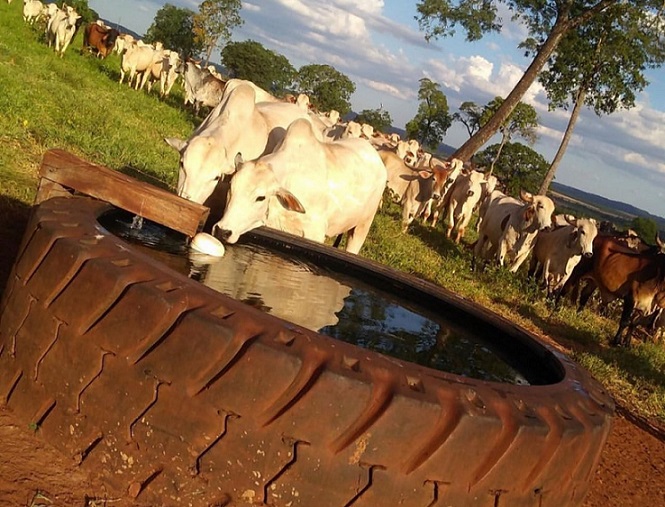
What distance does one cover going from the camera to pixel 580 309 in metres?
13.5

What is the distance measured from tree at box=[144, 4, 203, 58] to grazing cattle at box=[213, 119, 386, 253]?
3166 inches

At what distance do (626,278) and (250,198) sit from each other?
9323 mm

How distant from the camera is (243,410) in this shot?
182cm

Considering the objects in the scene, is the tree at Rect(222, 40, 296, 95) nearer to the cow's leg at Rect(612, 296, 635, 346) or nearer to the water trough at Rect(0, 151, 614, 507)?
the cow's leg at Rect(612, 296, 635, 346)

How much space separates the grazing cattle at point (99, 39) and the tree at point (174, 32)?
167ft

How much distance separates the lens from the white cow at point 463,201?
18.3 m

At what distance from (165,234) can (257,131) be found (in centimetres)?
279

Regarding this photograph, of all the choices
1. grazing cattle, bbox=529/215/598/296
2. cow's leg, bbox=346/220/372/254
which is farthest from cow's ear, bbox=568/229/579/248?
cow's leg, bbox=346/220/372/254

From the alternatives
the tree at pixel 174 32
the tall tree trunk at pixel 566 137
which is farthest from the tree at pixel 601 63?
the tree at pixel 174 32

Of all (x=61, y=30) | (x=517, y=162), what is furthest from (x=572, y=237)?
(x=517, y=162)

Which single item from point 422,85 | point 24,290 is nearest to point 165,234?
point 24,290

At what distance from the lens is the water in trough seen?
3.72 m

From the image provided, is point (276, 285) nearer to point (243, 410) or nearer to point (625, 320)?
point (243, 410)

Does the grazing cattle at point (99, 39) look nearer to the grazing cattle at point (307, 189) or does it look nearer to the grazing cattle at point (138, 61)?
the grazing cattle at point (138, 61)
